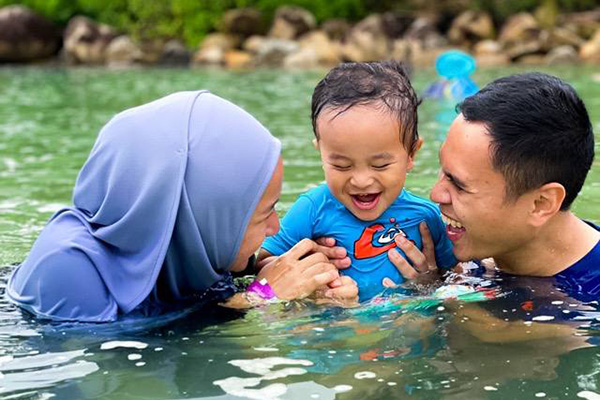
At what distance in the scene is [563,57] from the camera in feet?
81.5

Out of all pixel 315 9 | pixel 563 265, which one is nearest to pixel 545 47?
pixel 315 9

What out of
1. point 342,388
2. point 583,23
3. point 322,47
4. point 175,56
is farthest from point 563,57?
point 342,388

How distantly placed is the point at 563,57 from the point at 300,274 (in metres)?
22.3

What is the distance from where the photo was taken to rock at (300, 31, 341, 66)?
89.7 feet

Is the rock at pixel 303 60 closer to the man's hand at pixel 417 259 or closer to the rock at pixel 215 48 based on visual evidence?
the rock at pixel 215 48

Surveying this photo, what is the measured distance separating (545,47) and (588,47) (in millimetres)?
1380

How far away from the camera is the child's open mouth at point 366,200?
166 inches

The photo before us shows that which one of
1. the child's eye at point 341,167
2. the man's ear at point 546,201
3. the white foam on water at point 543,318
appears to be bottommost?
the white foam on water at point 543,318

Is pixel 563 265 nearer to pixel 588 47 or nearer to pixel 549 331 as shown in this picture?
pixel 549 331

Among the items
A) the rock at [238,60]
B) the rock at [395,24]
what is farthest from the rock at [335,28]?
the rock at [238,60]

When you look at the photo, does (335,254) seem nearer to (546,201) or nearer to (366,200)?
(366,200)

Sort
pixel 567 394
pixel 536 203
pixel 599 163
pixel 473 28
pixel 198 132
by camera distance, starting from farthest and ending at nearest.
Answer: pixel 473 28, pixel 599 163, pixel 536 203, pixel 198 132, pixel 567 394

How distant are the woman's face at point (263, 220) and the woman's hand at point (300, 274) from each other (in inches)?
11.4

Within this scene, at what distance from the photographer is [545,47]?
1035 inches
